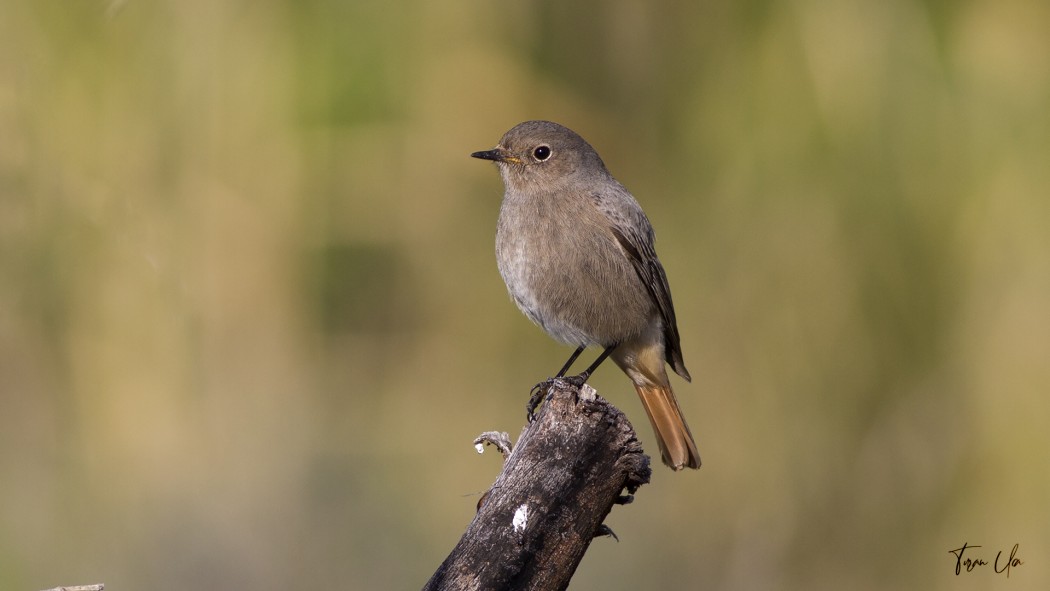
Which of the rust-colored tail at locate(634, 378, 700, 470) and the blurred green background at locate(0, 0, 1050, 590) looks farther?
the blurred green background at locate(0, 0, 1050, 590)

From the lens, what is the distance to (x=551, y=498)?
2188mm

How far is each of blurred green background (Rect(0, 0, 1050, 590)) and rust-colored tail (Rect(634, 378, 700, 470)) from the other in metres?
0.93

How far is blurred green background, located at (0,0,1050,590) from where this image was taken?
15.6 ft

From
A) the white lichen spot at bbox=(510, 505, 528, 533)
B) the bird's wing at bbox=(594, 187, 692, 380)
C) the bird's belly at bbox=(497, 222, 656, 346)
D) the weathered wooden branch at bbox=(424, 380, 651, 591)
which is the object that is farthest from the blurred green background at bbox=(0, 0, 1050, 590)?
the white lichen spot at bbox=(510, 505, 528, 533)

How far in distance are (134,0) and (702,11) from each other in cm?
264

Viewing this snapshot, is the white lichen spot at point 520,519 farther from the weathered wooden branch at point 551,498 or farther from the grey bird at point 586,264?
the grey bird at point 586,264

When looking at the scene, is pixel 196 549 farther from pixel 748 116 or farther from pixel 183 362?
pixel 748 116

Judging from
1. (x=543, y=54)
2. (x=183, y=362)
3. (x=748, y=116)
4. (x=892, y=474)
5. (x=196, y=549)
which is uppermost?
(x=543, y=54)

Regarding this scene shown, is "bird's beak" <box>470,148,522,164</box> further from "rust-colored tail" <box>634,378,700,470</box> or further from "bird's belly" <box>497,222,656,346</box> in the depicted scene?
"rust-colored tail" <box>634,378,700,470</box>

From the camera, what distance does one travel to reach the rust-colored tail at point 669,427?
13.4ft

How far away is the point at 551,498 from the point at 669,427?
6.75 ft

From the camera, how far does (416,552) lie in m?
5.33

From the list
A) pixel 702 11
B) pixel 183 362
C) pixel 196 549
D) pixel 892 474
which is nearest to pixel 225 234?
pixel 183 362
